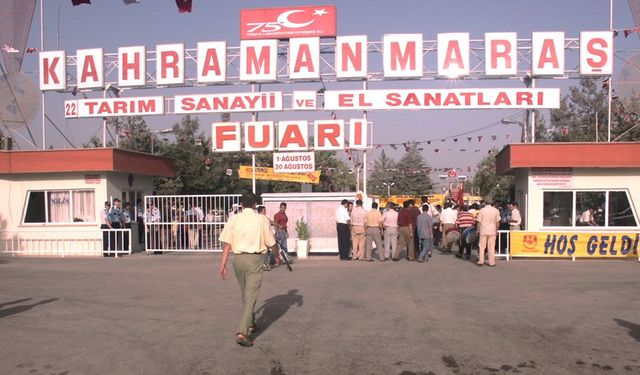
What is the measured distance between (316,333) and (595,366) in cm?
341

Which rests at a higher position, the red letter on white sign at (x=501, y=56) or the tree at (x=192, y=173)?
the red letter on white sign at (x=501, y=56)

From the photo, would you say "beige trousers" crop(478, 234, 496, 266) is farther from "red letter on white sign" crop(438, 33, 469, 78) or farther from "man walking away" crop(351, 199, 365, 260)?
"red letter on white sign" crop(438, 33, 469, 78)

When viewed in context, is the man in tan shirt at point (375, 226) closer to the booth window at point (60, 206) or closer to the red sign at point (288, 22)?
the red sign at point (288, 22)

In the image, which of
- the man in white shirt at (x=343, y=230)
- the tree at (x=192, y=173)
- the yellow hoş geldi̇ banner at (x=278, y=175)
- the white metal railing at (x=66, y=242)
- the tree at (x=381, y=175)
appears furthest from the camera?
the tree at (x=381, y=175)

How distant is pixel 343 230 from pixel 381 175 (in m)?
99.8

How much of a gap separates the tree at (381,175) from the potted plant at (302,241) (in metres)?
65.9

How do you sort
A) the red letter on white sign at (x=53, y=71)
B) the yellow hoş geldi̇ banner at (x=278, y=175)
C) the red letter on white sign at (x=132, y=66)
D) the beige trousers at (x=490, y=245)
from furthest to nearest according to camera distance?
1. the yellow hoş geldi̇ banner at (x=278, y=175)
2. the red letter on white sign at (x=53, y=71)
3. the red letter on white sign at (x=132, y=66)
4. the beige trousers at (x=490, y=245)

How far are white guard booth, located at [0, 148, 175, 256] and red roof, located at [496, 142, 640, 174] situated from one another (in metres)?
13.0

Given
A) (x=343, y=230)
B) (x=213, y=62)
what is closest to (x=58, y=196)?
(x=213, y=62)

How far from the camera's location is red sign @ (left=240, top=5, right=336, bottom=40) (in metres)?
21.8

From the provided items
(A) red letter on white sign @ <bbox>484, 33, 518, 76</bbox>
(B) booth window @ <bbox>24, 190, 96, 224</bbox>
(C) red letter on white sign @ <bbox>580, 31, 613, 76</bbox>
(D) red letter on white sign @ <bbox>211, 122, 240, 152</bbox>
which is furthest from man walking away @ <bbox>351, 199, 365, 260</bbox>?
(C) red letter on white sign @ <bbox>580, 31, 613, 76</bbox>

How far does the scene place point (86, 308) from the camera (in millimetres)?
9875

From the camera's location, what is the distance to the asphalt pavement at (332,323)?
21.4ft

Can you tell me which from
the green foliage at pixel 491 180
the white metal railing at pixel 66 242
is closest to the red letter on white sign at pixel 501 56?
the white metal railing at pixel 66 242
